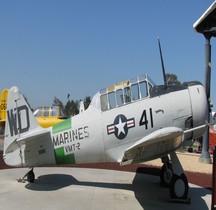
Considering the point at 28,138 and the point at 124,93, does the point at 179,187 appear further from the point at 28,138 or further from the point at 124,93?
the point at 28,138

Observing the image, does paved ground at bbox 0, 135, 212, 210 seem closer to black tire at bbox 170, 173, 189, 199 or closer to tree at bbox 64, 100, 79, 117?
black tire at bbox 170, 173, 189, 199

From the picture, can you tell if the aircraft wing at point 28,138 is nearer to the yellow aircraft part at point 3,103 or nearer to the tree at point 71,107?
the yellow aircraft part at point 3,103

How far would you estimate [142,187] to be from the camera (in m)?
9.31

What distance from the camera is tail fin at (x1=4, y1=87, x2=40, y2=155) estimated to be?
889 cm

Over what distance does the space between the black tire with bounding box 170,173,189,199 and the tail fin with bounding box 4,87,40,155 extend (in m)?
4.03

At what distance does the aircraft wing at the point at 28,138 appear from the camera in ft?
27.6

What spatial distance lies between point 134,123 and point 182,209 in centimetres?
227

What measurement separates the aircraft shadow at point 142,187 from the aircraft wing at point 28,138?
1.15 m

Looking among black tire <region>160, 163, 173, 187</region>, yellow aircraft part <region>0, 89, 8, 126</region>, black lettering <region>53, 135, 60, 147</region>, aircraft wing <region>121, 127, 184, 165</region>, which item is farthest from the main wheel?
yellow aircraft part <region>0, 89, 8, 126</region>

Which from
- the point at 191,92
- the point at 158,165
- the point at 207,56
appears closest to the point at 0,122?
the point at 158,165

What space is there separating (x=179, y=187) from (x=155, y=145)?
1295 millimetres

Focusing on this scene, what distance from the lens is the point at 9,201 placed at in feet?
24.4

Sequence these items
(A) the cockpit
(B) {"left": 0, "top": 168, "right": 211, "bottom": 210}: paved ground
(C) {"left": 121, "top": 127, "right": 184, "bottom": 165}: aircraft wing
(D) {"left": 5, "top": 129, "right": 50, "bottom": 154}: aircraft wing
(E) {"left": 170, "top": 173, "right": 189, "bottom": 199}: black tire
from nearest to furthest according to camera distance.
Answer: (C) {"left": 121, "top": 127, "right": 184, "bottom": 165}: aircraft wing < (B) {"left": 0, "top": 168, "right": 211, "bottom": 210}: paved ground < (E) {"left": 170, "top": 173, "right": 189, "bottom": 199}: black tire < (A) the cockpit < (D) {"left": 5, "top": 129, "right": 50, "bottom": 154}: aircraft wing

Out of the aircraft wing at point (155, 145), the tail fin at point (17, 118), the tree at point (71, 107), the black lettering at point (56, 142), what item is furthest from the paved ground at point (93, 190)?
the tree at point (71, 107)
